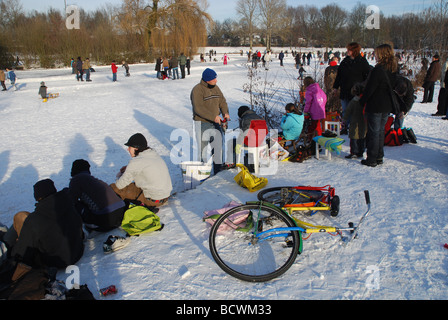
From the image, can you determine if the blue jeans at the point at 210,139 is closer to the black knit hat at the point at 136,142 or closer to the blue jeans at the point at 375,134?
the black knit hat at the point at 136,142

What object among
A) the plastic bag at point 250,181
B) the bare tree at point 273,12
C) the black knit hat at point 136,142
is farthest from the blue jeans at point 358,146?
the bare tree at point 273,12

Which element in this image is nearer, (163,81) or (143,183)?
(143,183)

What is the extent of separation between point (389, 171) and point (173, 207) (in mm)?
3567

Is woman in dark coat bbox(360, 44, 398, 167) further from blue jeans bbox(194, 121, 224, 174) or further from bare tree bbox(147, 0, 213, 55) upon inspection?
bare tree bbox(147, 0, 213, 55)

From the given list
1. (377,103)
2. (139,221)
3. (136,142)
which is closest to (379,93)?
(377,103)

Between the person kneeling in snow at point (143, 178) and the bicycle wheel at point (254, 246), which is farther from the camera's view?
the person kneeling in snow at point (143, 178)

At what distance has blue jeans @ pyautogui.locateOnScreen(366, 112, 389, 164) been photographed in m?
5.22

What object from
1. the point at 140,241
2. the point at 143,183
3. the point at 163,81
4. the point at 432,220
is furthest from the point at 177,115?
the point at 163,81

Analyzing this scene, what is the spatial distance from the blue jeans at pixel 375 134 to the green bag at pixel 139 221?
3.71m

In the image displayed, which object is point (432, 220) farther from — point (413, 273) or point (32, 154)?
point (32, 154)

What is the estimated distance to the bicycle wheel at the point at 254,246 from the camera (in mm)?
2998

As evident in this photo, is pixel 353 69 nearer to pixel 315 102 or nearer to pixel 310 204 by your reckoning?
pixel 315 102
